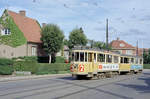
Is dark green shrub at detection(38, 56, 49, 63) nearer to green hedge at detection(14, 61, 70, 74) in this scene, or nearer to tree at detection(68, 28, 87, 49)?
green hedge at detection(14, 61, 70, 74)

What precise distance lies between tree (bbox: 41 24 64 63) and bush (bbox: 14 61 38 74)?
9059 millimetres

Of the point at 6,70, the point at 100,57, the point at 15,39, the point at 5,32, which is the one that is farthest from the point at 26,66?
the point at 5,32

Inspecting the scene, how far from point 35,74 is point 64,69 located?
8.44 metres

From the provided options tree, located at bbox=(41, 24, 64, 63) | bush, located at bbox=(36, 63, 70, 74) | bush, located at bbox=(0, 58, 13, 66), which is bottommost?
bush, located at bbox=(36, 63, 70, 74)

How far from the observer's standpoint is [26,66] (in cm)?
2953

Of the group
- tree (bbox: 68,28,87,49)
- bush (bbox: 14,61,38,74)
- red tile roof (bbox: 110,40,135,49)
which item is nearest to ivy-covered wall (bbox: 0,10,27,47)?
bush (bbox: 14,61,38,74)

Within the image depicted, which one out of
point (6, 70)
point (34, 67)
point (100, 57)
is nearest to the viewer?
point (100, 57)

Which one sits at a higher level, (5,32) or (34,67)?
(5,32)

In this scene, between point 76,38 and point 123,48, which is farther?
point 123,48

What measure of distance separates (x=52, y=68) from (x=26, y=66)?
5.01 metres

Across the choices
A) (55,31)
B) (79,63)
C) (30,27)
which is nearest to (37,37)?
(30,27)

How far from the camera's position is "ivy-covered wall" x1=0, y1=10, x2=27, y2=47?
39.0 meters

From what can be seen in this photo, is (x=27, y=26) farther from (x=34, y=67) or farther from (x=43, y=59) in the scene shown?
(x=34, y=67)

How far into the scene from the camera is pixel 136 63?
35.9 m
